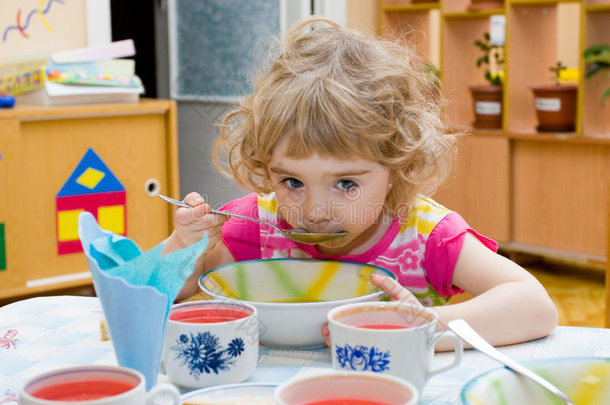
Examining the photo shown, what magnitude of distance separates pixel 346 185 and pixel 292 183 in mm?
69

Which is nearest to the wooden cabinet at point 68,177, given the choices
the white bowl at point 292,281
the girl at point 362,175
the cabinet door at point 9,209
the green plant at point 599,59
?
the cabinet door at point 9,209

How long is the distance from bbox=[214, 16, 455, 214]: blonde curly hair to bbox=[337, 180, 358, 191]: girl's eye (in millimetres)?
32

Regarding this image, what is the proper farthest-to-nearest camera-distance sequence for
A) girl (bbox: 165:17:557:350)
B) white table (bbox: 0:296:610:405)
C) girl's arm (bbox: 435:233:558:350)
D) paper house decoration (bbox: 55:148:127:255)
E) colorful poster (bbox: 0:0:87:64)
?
colorful poster (bbox: 0:0:87:64)
paper house decoration (bbox: 55:148:127:255)
girl (bbox: 165:17:557:350)
girl's arm (bbox: 435:233:558:350)
white table (bbox: 0:296:610:405)

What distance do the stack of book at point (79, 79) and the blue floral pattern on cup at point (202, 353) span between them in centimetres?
189

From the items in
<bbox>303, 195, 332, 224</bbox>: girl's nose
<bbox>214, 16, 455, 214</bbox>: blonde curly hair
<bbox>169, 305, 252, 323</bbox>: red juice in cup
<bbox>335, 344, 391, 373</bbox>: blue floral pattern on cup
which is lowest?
<bbox>335, 344, 391, 373</bbox>: blue floral pattern on cup

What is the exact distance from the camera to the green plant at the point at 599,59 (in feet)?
10.3

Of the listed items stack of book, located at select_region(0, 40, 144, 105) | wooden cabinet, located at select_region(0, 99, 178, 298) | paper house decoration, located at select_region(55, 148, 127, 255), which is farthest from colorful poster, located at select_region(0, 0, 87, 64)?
paper house decoration, located at select_region(55, 148, 127, 255)

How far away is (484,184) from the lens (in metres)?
3.74

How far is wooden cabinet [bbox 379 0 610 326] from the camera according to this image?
3.31m

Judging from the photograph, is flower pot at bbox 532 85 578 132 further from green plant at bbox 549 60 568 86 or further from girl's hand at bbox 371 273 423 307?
girl's hand at bbox 371 273 423 307

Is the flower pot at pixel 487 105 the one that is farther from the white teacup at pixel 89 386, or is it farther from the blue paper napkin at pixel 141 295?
the white teacup at pixel 89 386

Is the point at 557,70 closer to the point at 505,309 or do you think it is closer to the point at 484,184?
the point at 484,184

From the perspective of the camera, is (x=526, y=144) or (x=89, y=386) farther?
(x=526, y=144)

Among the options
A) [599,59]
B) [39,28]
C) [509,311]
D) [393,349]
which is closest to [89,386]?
[393,349]
